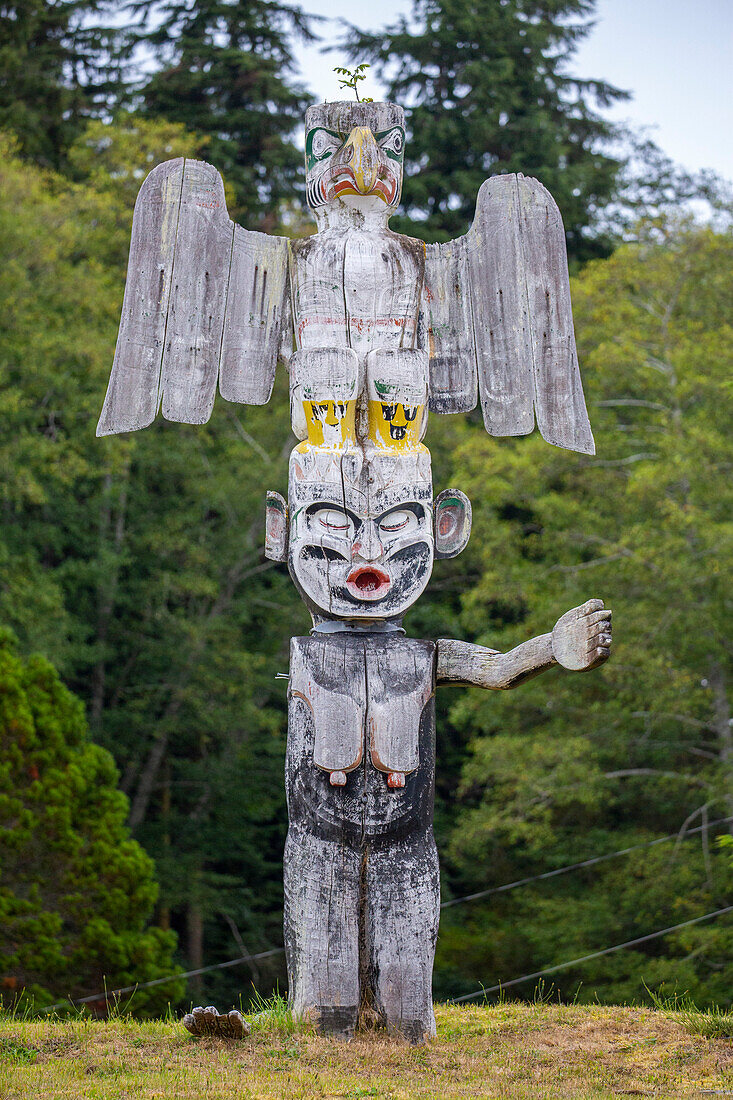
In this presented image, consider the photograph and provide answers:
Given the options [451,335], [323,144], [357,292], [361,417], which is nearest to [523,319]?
[451,335]

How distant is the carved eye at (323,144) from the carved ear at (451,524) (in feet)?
6.13

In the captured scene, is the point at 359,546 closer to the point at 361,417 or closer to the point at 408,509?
the point at 408,509

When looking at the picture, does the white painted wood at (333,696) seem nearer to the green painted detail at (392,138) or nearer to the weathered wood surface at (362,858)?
the weathered wood surface at (362,858)

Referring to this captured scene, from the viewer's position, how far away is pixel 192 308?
6.47m

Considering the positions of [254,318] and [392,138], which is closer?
[254,318]

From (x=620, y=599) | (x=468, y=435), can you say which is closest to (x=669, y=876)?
(x=620, y=599)

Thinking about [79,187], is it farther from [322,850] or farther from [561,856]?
[322,850]

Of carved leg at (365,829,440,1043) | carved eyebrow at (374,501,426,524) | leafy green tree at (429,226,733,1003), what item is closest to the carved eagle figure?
carved eyebrow at (374,501,426,524)

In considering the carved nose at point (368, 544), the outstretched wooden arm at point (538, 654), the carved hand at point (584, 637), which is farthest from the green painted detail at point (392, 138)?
the carved hand at point (584, 637)

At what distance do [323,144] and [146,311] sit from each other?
128 centimetres

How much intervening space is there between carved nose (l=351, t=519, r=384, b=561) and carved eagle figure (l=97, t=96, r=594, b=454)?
35.9 inches

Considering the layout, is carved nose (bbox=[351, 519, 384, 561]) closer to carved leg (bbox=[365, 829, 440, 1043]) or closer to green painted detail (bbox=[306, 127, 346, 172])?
carved leg (bbox=[365, 829, 440, 1043])

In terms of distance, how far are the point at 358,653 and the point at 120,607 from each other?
13.8 metres

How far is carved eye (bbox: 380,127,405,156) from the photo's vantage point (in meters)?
6.70
